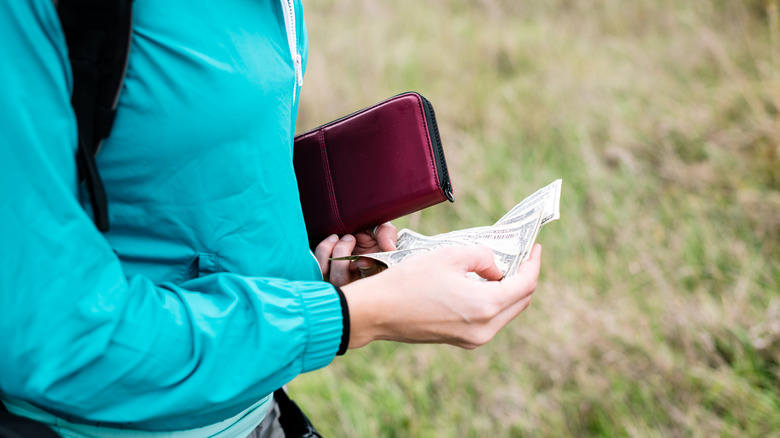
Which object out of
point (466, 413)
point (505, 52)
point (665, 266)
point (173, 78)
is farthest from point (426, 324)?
point (505, 52)

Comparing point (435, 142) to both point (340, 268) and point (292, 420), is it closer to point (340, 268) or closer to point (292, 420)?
point (340, 268)

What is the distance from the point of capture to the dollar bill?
104 cm

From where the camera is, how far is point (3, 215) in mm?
604

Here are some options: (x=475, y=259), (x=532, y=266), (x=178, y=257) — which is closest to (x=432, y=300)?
(x=475, y=259)

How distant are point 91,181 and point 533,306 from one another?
7.72 feet

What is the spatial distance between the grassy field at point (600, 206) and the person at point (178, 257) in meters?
1.51

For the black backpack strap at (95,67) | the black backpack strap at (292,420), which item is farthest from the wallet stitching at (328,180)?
the black backpack strap at (95,67)

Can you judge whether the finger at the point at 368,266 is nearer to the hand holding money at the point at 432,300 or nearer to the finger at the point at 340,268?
the finger at the point at 340,268

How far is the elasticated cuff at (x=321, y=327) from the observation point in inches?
31.0

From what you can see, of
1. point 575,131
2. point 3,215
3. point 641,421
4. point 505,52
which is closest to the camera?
point 3,215

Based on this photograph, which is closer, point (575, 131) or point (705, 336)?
point (705, 336)

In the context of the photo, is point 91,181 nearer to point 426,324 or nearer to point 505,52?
point 426,324

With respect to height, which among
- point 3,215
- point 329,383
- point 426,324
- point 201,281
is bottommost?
point 329,383

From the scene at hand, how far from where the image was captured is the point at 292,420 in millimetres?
1114
